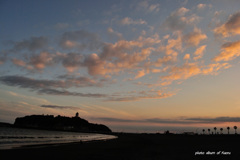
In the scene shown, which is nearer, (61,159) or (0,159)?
(0,159)

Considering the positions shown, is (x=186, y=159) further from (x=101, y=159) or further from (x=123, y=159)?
(x=101, y=159)

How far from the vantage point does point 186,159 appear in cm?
2105

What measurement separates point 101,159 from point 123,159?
239cm

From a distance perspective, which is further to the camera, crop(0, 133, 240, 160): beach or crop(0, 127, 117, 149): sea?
crop(0, 127, 117, 149): sea

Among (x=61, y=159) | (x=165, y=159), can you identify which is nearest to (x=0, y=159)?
(x=61, y=159)

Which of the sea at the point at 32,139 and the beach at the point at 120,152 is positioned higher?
the beach at the point at 120,152

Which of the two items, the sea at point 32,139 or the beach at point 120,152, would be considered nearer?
the beach at point 120,152

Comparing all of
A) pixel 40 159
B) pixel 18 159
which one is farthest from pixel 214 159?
pixel 18 159

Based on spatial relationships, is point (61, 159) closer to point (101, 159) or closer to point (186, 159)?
point (101, 159)

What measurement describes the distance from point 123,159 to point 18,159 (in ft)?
35.2

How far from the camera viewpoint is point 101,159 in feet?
68.1

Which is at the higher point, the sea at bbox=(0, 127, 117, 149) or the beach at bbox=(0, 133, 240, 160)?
the beach at bbox=(0, 133, 240, 160)

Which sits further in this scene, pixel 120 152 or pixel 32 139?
pixel 32 139

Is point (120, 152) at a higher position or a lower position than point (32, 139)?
higher
